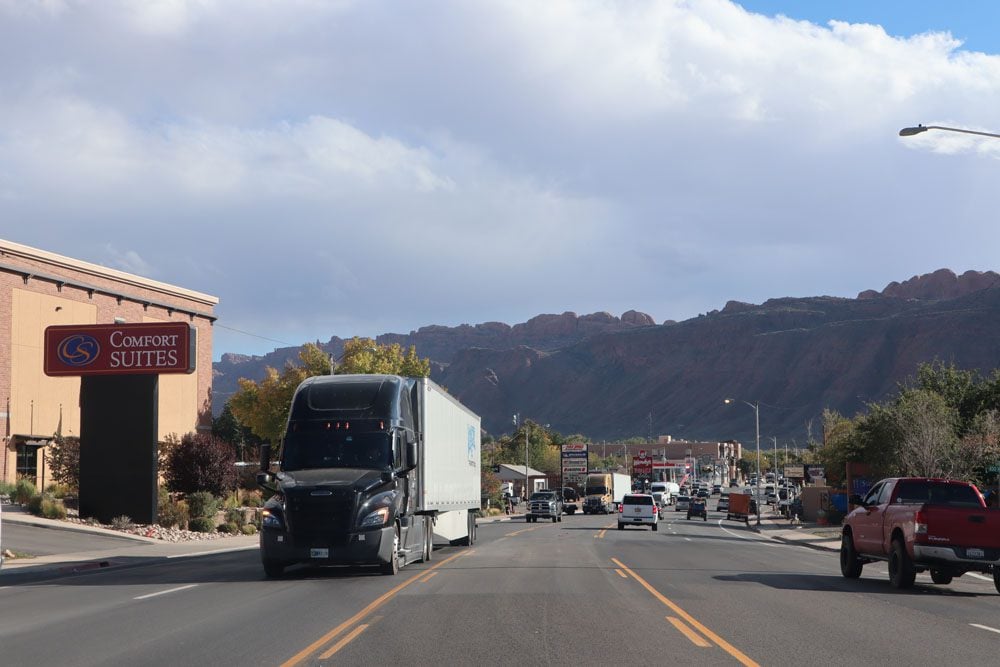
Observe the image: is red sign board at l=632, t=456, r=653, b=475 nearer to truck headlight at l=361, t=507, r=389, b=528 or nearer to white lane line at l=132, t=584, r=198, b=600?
truck headlight at l=361, t=507, r=389, b=528

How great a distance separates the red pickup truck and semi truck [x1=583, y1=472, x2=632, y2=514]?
206 feet

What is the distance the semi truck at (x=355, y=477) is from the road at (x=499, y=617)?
65 centimetres

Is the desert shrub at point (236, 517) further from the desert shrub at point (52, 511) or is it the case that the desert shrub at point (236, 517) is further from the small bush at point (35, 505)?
the small bush at point (35, 505)

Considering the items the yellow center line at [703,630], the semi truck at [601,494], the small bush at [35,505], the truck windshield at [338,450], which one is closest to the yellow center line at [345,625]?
the truck windshield at [338,450]

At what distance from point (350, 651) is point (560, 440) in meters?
153

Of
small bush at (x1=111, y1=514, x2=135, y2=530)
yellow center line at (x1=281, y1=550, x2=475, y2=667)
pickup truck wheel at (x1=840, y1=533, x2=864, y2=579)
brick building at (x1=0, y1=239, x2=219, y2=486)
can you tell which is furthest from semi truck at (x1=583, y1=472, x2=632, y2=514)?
yellow center line at (x1=281, y1=550, x2=475, y2=667)

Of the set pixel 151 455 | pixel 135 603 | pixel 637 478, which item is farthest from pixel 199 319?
pixel 637 478

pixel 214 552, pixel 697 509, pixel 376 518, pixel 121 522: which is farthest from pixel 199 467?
pixel 697 509

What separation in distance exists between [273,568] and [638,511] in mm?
34356

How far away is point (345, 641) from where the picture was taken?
11742 mm

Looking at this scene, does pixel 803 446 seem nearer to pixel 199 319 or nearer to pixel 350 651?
pixel 199 319

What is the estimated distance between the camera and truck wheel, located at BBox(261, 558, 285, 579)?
20.0m

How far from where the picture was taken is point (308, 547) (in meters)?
19.4

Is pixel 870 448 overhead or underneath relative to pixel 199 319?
underneath
